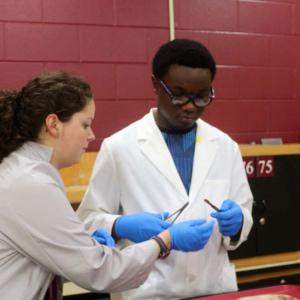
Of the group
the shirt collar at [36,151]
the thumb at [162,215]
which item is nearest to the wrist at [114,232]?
the thumb at [162,215]

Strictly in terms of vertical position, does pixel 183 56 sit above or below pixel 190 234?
above

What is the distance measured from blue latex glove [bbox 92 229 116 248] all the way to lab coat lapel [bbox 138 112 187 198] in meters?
0.24

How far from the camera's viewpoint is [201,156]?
136 centimetres

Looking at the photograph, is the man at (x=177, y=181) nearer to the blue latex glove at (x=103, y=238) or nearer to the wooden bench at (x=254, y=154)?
the blue latex glove at (x=103, y=238)

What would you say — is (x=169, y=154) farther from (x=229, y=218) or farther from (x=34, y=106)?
(x=34, y=106)

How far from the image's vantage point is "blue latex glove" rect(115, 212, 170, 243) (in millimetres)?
1212

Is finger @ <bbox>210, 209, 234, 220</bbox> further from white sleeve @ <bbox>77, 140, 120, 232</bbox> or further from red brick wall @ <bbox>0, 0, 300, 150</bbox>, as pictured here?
red brick wall @ <bbox>0, 0, 300, 150</bbox>

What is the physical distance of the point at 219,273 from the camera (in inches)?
51.8

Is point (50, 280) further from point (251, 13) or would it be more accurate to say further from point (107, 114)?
point (251, 13)

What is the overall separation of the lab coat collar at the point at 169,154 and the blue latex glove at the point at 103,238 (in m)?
0.24

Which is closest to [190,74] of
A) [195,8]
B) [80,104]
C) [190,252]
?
[80,104]

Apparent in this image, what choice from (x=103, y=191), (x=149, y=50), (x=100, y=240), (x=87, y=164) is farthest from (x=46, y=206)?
(x=149, y=50)

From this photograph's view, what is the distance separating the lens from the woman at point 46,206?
0.92m

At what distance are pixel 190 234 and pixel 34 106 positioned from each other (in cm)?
49
